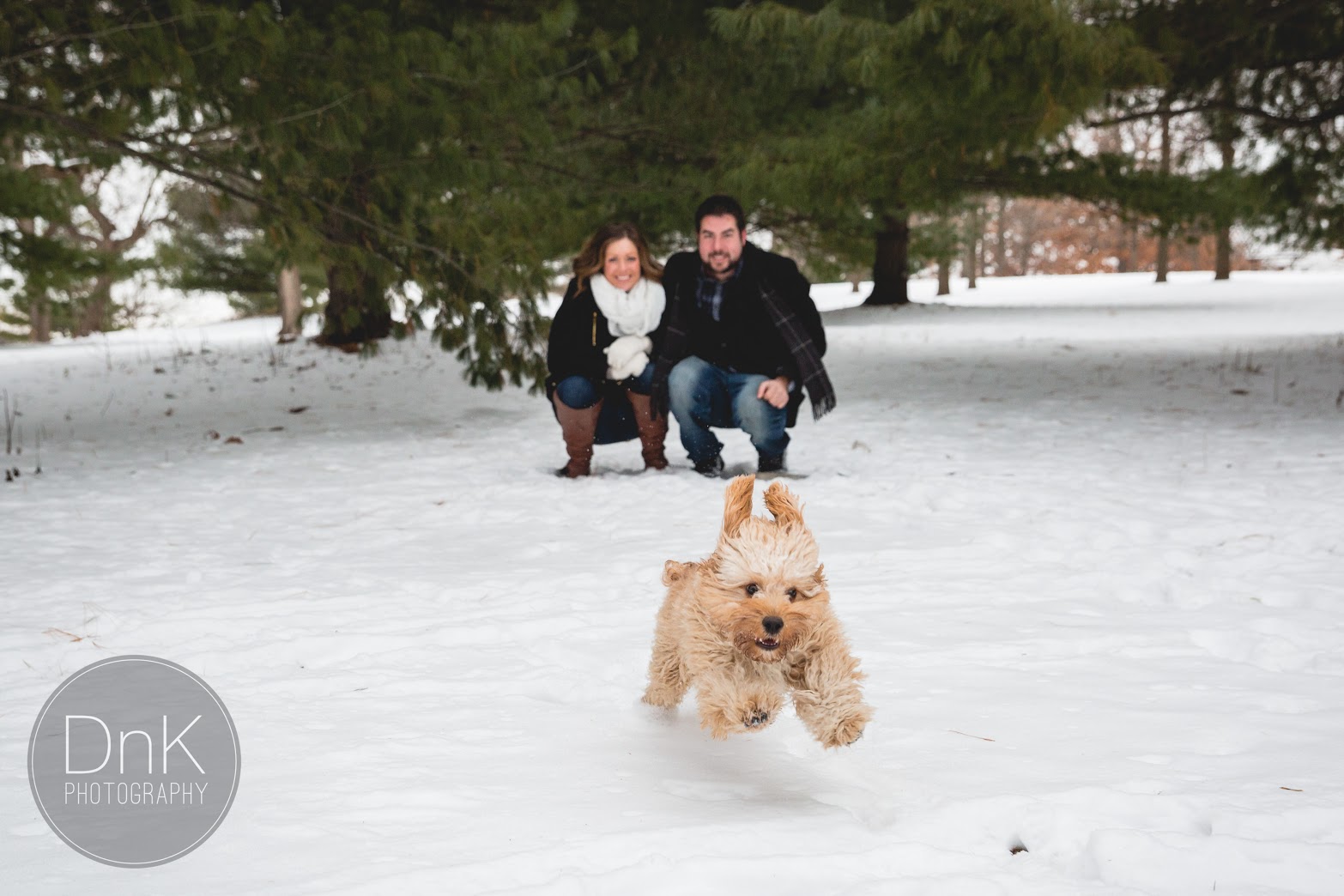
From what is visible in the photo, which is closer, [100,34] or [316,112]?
[100,34]

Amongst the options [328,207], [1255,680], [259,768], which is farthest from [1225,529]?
[328,207]

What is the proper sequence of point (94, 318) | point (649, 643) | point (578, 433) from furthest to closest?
point (94, 318) → point (578, 433) → point (649, 643)

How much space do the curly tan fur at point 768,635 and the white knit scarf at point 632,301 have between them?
345 centimetres

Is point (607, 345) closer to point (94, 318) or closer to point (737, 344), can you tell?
point (737, 344)

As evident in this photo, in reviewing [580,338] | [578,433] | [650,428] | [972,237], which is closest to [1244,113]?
[650,428]

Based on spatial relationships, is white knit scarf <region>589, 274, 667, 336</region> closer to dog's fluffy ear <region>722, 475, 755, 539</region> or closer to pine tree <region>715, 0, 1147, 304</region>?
pine tree <region>715, 0, 1147, 304</region>

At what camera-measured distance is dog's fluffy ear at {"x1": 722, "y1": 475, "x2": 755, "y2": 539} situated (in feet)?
7.47

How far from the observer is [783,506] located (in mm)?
2299

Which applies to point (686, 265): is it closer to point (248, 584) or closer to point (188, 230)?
point (248, 584)

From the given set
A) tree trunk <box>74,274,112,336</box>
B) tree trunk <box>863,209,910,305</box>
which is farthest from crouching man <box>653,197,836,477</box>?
tree trunk <box>74,274,112,336</box>

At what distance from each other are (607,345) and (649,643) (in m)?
2.81

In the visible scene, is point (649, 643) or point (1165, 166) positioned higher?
point (1165, 166)
